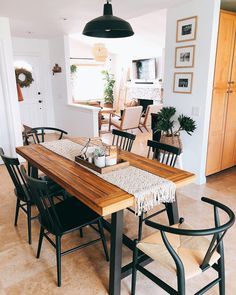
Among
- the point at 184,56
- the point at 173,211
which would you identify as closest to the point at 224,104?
the point at 184,56

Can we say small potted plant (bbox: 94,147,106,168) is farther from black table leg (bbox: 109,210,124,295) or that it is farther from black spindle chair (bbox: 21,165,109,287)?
black table leg (bbox: 109,210,124,295)

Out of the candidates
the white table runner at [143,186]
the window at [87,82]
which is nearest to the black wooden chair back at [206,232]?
the white table runner at [143,186]

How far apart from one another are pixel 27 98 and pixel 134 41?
12.0ft

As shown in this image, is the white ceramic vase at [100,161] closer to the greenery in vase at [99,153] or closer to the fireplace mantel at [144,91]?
the greenery in vase at [99,153]

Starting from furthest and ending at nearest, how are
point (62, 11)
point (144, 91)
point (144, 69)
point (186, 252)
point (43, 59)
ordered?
point (144, 91), point (144, 69), point (43, 59), point (62, 11), point (186, 252)

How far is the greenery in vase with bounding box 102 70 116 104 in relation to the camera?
10.1 meters

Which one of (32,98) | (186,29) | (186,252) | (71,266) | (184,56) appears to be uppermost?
(186,29)

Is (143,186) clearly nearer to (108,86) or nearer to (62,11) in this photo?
(62,11)

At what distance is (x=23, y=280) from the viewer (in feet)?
6.43

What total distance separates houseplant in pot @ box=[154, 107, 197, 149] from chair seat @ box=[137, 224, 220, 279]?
6.67 ft

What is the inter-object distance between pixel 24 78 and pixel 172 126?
14.6 feet

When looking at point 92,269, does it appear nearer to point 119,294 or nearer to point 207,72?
point 119,294

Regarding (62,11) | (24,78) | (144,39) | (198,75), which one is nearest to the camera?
(198,75)

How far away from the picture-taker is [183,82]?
3.61 m
